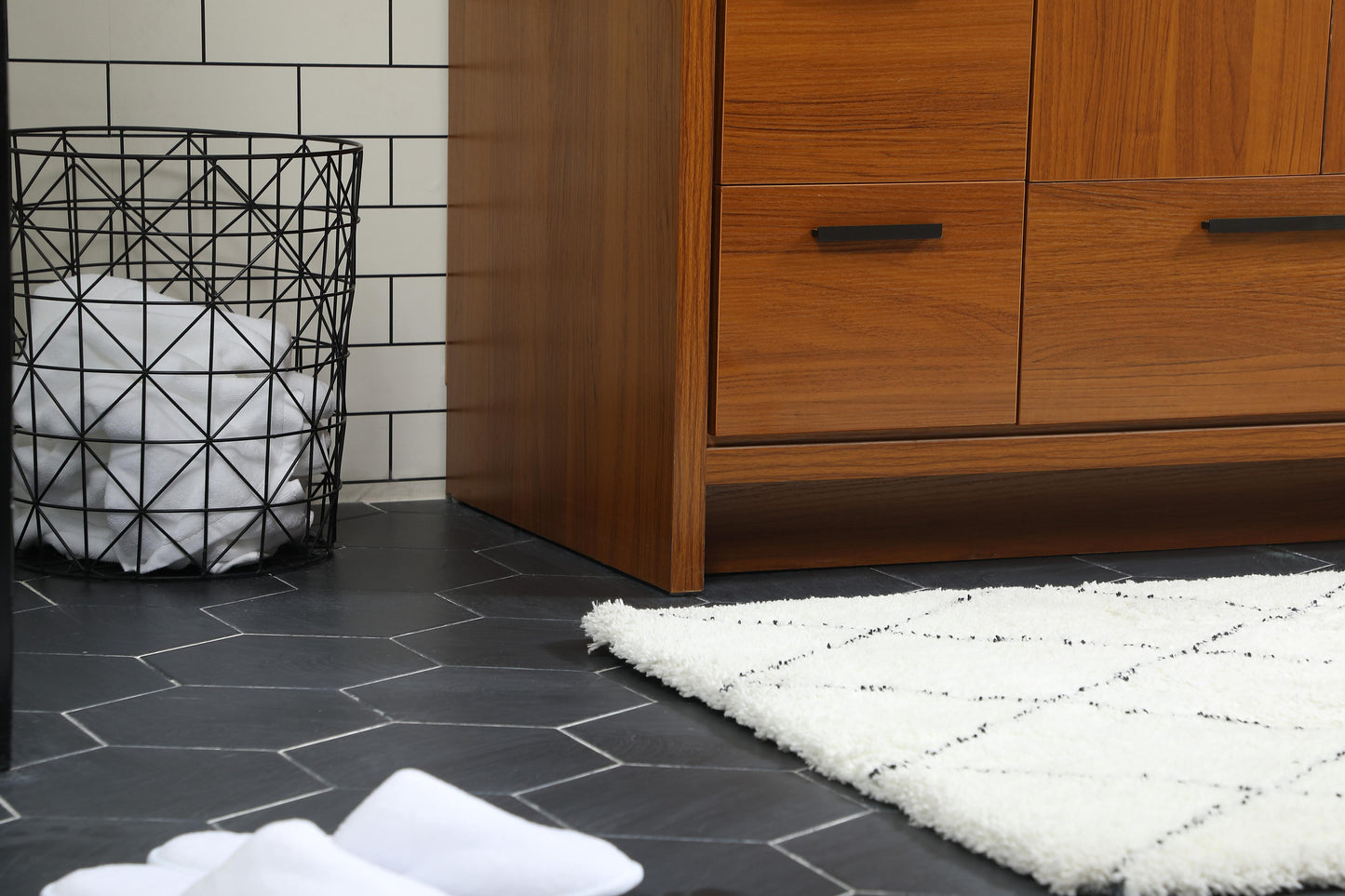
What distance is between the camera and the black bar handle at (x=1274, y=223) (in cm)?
179

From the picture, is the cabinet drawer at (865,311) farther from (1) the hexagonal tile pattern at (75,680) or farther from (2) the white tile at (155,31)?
(2) the white tile at (155,31)

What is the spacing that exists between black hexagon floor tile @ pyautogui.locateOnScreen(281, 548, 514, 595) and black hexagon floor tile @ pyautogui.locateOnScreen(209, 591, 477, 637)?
1.3 inches

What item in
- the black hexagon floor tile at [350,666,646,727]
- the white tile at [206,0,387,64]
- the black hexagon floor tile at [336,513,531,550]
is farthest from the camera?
the white tile at [206,0,387,64]

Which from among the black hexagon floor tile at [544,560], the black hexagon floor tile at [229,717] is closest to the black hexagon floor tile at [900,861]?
the black hexagon floor tile at [229,717]

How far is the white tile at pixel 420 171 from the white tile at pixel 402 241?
0.02m

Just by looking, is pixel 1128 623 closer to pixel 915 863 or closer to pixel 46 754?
pixel 915 863

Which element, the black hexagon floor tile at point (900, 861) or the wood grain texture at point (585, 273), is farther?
the wood grain texture at point (585, 273)

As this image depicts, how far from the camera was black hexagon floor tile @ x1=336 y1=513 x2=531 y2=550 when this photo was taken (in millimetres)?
1928

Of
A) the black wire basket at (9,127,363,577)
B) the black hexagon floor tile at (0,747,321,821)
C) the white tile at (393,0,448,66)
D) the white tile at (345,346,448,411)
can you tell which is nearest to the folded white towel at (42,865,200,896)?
the black hexagon floor tile at (0,747,321,821)

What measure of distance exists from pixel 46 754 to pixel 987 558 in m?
1.11

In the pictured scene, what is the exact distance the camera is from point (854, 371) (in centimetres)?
171

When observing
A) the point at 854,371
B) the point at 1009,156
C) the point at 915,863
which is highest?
the point at 1009,156

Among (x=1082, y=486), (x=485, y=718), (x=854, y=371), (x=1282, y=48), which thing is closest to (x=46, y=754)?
(x=485, y=718)

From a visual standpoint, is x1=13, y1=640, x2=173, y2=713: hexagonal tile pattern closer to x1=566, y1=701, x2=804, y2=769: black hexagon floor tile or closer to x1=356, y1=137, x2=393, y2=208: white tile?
x1=566, y1=701, x2=804, y2=769: black hexagon floor tile
